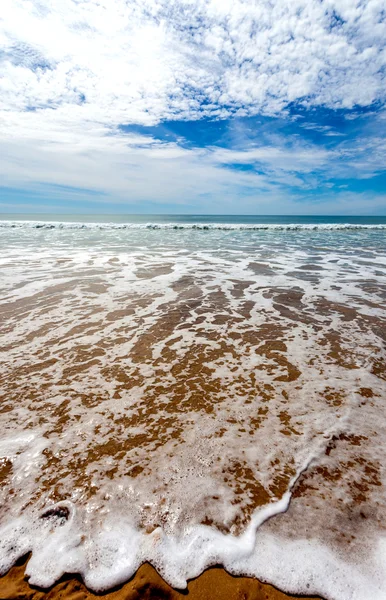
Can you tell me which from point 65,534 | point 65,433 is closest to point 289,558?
point 65,534

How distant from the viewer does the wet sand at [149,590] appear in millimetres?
1635

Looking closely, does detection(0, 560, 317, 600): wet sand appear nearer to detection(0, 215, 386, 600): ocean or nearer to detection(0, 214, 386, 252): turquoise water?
detection(0, 215, 386, 600): ocean

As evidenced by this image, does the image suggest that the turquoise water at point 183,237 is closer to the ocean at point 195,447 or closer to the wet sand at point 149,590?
the ocean at point 195,447

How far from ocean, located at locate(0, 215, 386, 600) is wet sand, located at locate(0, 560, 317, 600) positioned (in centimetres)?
5

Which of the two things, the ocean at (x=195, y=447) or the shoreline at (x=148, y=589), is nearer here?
the shoreline at (x=148, y=589)

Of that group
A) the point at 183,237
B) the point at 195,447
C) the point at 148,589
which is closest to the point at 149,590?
the point at 148,589

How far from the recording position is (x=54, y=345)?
4.42m

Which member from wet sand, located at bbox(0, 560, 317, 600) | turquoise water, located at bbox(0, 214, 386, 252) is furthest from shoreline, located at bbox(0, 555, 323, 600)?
turquoise water, located at bbox(0, 214, 386, 252)

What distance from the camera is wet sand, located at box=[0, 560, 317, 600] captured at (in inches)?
64.4

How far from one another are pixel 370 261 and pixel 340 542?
1377cm

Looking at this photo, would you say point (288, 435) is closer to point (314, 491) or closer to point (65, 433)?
point (314, 491)

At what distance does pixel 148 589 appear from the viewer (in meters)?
1.67

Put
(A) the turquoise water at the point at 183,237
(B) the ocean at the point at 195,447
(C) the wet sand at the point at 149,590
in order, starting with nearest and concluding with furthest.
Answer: (C) the wet sand at the point at 149,590 → (B) the ocean at the point at 195,447 → (A) the turquoise water at the point at 183,237

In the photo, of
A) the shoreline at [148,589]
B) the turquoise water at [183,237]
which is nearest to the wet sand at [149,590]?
the shoreline at [148,589]
